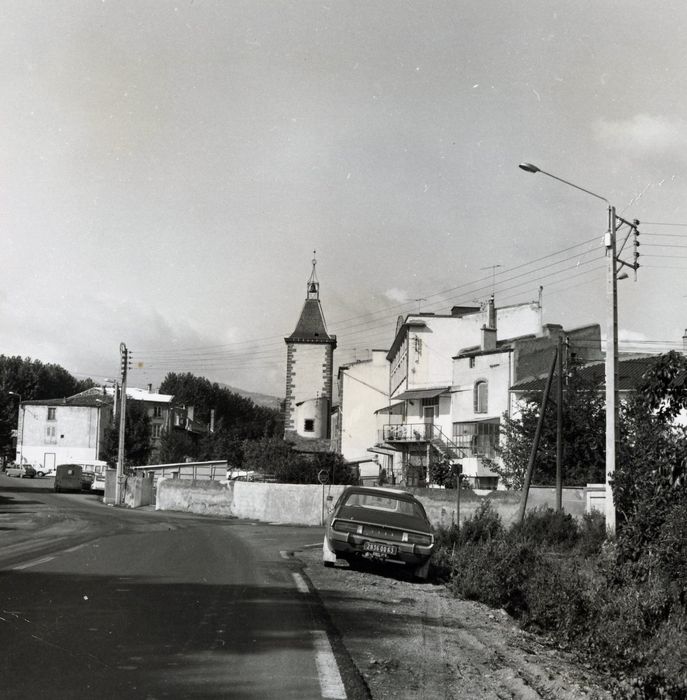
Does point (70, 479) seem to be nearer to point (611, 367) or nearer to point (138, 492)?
point (138, 492)

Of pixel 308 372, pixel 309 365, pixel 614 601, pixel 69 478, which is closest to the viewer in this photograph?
pixel 614 601

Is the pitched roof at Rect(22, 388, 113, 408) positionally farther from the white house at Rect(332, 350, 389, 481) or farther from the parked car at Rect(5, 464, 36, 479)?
the white house at Rect(332, 350, 389, 481)

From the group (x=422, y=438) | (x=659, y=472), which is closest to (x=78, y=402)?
(x=422, y=438)

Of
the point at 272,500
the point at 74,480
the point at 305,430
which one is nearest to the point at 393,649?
the point at 272,500

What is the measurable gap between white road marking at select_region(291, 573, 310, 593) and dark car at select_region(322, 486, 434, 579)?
116 cm

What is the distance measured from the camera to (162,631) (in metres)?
7.67

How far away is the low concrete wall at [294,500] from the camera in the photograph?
29938mm

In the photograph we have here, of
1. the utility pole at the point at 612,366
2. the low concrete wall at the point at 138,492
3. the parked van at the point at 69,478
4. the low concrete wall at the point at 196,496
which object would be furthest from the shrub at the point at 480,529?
the parked van at the point at 69,478

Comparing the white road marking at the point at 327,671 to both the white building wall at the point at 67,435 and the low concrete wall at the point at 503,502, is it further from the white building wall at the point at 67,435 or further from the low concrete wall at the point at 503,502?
the white building wall at the point at 67,435

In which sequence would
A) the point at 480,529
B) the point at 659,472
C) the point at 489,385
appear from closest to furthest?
the point at 659,472, the point at 480,529, the point at 489,385

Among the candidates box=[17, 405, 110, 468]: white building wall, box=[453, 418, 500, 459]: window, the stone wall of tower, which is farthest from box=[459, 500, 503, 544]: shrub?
box=[17, 405, 110, 468]: white building wall

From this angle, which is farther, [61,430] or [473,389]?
[61,430]

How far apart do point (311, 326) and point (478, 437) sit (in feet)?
107

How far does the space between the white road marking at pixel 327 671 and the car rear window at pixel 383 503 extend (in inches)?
293
